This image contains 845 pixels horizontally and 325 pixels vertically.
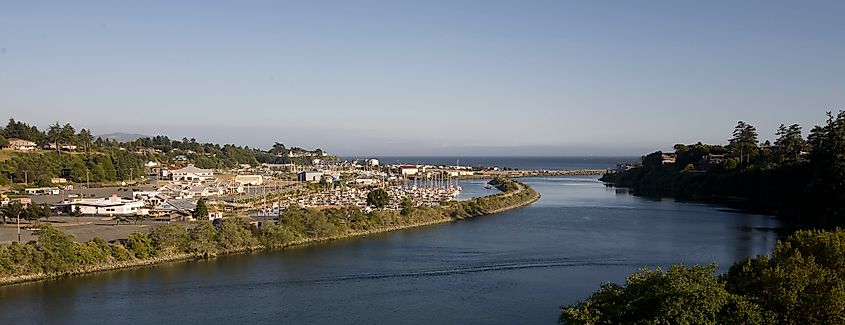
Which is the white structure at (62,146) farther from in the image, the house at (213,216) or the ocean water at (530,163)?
the ocean water at (530,163)

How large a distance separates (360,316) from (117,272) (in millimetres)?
5207

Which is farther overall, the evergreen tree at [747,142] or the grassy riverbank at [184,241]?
the evergreen tree at [747,142]

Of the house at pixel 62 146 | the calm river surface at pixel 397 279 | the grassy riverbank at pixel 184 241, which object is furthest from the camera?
the house at pixel 62 146

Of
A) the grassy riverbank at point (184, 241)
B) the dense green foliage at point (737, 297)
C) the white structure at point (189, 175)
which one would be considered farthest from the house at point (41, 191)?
the dense green foliage at point (737, 297)

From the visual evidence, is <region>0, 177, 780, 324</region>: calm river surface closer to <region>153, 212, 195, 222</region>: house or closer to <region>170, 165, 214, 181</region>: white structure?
<region>153, 212, 195, 222</region>: house

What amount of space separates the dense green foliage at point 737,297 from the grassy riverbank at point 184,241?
8.96m

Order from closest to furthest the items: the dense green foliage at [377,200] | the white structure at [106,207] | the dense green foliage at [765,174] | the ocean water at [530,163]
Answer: the dense green foliage at [765,174], the white structure at [106,207], the dense green foliage at [377,200], the ocean water at [530,163]

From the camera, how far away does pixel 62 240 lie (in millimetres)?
11820

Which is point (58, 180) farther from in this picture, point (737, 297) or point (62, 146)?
point (737, 297)

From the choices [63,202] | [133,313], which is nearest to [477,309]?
[133,313]

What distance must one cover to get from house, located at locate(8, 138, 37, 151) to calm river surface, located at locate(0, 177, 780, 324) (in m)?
20.3

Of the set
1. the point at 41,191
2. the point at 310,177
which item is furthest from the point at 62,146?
the point at 310,177

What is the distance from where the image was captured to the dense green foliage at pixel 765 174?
58.5 ft

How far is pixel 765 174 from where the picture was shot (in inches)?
985
